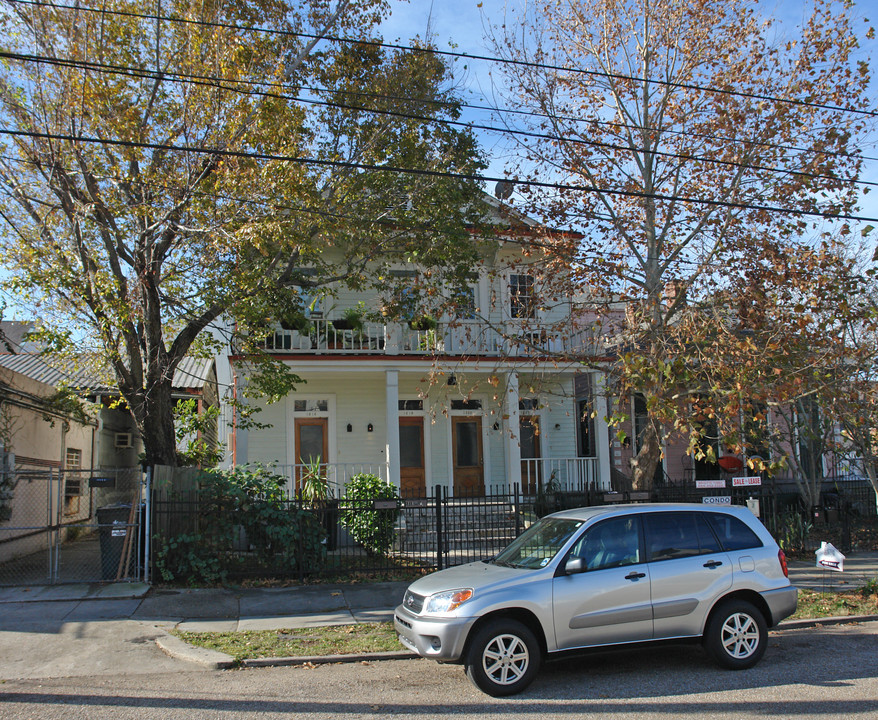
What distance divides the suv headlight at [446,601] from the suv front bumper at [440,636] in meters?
0.08

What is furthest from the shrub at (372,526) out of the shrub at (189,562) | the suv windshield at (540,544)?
the suv windshield at (540,544)

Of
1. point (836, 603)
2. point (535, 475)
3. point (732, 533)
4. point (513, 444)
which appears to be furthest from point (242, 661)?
point (535, 475)

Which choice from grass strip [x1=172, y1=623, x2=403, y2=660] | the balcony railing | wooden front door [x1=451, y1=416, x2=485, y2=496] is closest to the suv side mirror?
grass strip [x1=172, y1=623, x2=403, y2=660]

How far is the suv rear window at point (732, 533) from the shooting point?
7242mm

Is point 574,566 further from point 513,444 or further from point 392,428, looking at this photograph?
point 513,444

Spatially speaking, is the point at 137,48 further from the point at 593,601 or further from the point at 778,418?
the point at 778,418

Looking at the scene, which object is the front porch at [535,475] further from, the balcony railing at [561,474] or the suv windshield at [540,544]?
the suv windshield at [540,544]

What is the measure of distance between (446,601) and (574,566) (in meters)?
1.17

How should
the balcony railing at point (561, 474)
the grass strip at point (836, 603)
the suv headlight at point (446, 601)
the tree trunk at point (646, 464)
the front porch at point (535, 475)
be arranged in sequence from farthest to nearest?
the balcony railing at point (561, 474), the front porch at point (535, 475), the tree trunk at point (646, 464), the grass strip at point (836, 603), the suv headlight at point (446, 601)

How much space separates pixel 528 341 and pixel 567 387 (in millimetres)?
6642

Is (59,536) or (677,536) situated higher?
(677,536)

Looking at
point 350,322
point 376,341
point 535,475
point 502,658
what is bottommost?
point 502,658

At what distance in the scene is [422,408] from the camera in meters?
18.1

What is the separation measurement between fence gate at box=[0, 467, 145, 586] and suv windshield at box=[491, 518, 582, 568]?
19.9 ft
